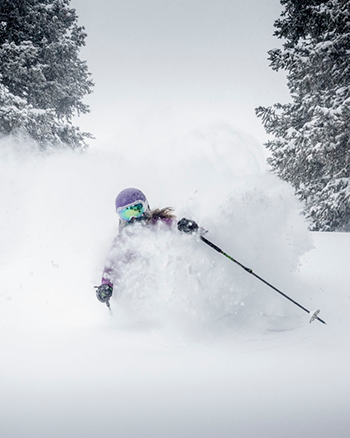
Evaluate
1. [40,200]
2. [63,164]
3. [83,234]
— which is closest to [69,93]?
[63,164]

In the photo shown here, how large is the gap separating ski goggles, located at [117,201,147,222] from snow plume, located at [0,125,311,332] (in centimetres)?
35

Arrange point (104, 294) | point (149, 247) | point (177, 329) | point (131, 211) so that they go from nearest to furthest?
1. point (177, 329)
2. point (104, 294)
3. point (149, 247)
4. point (131, 211)

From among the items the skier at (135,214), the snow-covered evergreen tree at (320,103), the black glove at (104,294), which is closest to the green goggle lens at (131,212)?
the skier at (135,214)

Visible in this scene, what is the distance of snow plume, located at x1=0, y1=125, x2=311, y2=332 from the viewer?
2793 millimetres

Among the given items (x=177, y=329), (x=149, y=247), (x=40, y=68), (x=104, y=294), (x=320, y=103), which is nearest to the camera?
(x=177, y=329)

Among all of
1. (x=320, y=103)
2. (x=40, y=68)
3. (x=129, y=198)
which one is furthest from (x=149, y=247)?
A: (x=40, y=68)

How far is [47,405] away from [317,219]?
8.58m

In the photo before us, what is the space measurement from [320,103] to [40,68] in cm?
819

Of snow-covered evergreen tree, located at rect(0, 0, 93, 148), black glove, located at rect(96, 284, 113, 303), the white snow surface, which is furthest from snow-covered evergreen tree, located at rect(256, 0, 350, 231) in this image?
snow-covered evergreen tree, located at rect(0, 0, 93, 148)

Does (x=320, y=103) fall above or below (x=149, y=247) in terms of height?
above

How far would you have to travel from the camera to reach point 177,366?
2014 mm

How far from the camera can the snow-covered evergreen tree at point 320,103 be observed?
6.40 metres

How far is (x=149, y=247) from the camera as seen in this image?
9.78ft

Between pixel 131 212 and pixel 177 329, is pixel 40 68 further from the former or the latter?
pixel 177 329
